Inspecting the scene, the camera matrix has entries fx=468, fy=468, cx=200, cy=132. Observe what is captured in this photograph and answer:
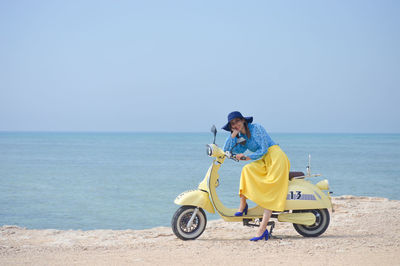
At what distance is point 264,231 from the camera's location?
20.1ft

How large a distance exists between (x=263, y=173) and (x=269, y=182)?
15cm

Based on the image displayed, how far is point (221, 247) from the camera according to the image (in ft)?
18.7

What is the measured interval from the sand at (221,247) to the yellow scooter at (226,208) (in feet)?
0.63

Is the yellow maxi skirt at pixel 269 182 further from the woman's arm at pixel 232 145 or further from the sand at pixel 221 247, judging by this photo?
the sand at pixel 221 247

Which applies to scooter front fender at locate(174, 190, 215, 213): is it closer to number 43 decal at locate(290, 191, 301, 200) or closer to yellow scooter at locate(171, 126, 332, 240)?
yellow scooter at locate(171, 126, 332, 240)

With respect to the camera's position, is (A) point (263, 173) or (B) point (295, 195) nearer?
(A) point (263, 173)

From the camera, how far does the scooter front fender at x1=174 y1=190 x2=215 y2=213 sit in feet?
19.7

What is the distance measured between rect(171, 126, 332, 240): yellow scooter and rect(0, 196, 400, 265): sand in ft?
0.63

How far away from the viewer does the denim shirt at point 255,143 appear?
6.00 meters

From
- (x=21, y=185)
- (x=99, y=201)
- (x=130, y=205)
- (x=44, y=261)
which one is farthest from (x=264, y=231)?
(x=21, y=185)

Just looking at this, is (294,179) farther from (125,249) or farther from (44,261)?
(44,261)

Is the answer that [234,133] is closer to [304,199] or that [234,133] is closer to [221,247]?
[304,199]

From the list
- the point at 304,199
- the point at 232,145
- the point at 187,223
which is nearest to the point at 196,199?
the point at 187,223

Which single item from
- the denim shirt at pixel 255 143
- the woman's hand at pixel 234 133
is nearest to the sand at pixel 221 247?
the denim shirt at pixel 255 143
